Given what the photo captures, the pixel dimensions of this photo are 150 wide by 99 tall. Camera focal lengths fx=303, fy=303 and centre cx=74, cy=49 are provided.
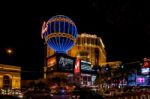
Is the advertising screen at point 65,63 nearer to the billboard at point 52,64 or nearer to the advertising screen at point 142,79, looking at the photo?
the billboard at point 52,64

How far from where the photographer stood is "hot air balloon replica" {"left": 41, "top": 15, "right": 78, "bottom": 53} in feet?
205

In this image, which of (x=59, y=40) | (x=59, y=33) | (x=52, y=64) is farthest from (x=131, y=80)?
(x=59, y=33)

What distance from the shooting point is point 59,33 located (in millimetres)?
62375

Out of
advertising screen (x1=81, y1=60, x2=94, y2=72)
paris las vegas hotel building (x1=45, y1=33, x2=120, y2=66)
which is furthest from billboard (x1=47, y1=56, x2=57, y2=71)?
paris las vegas hotel building (x1=45, y1=33, x2=120, y2=66)

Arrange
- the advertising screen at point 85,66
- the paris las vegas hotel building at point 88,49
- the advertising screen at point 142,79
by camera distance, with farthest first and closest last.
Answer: the paris las vegas hotel building at point 88,49, the advertising screen at point 85,66, the advertising screen at point 142,79

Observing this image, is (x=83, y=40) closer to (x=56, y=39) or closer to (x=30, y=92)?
(x=56, y=39)

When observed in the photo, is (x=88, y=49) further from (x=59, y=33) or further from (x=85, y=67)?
(x=59, y=33)

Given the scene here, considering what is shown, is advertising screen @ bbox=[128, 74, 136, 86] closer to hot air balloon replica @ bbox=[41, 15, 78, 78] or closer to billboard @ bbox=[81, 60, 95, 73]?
billboard @ bbox=[81, 60, 95, 73]

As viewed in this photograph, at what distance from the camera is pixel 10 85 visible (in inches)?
1875

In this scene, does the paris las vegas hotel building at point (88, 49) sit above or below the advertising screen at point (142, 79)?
above

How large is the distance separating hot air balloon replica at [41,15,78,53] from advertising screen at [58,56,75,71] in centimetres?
207

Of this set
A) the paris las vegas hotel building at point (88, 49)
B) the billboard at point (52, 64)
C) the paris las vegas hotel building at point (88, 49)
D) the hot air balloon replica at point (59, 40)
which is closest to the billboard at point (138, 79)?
the hot air balloon replica at point (59, 40)

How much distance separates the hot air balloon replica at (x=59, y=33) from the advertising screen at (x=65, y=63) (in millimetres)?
2075

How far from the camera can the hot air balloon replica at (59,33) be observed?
62.5m
